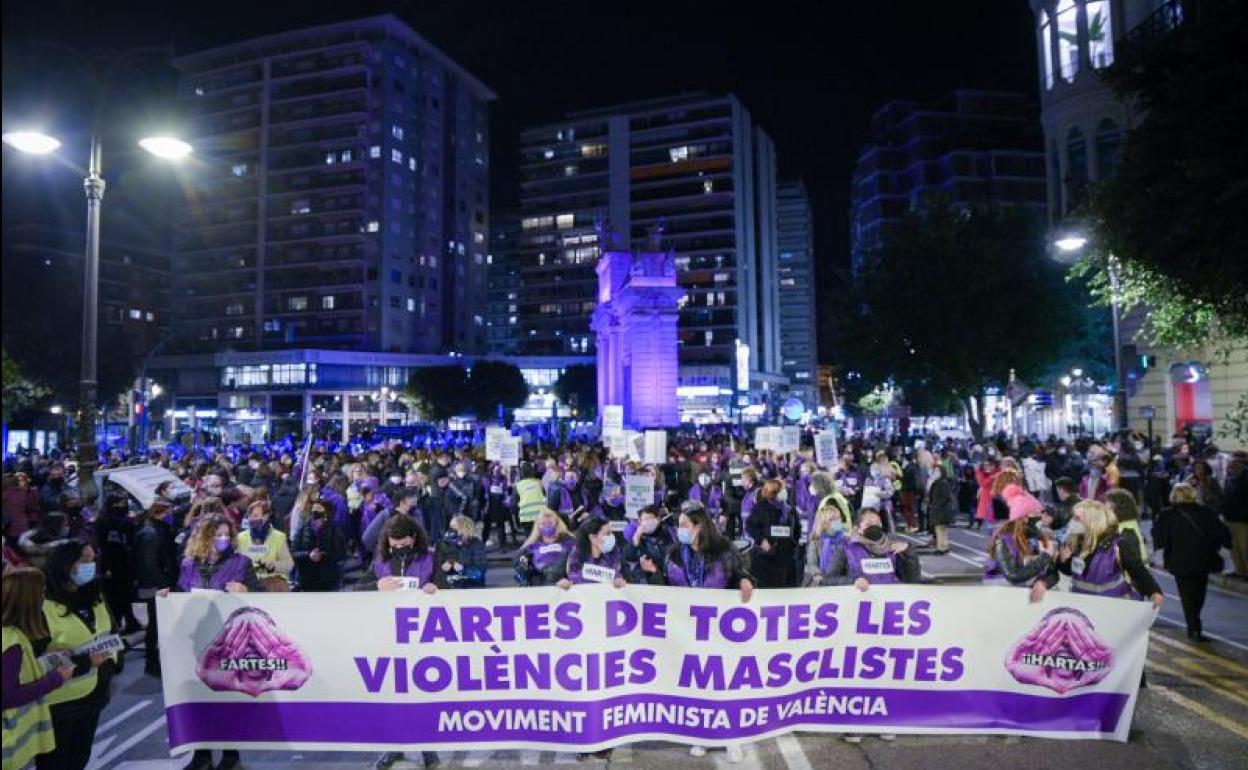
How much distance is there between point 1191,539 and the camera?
8.91 meters

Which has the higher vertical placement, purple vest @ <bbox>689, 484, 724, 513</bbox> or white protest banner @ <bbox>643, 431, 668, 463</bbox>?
white protest banner @ <bbox>643, 431, 668, 463</bbox>

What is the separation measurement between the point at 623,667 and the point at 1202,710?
5117 millimetres

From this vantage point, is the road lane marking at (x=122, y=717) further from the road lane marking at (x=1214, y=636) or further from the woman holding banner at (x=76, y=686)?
the road lane marking at (x=1214, y=636)

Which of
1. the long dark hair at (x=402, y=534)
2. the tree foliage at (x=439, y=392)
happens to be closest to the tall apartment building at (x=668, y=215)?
the tree foliage at (x=439, y=392)

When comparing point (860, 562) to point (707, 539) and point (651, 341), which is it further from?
point (651, 341)

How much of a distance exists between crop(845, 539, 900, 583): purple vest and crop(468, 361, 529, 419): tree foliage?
79838mm

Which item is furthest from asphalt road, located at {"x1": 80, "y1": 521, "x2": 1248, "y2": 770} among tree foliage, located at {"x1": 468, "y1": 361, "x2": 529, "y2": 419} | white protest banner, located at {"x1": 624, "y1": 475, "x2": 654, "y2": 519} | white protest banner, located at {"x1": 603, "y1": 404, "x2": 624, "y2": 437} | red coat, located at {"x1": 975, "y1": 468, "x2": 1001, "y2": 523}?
tree foliage, located at {"x1": 468, "y1": 361, "x2": 529, "y2": 419}

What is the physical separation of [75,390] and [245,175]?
→ 59222 mm

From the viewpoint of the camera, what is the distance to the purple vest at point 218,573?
21.9 ft

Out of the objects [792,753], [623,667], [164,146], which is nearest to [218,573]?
[623,667]

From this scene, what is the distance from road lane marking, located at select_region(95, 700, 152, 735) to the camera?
6902 millimetres

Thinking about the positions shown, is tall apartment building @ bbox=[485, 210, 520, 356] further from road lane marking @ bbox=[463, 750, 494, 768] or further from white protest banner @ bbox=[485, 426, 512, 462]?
road lane marking @ bbox=[463, 750, 494, 768]

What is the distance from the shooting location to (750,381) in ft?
371

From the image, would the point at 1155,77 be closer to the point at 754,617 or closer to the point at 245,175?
the point at 754,617
